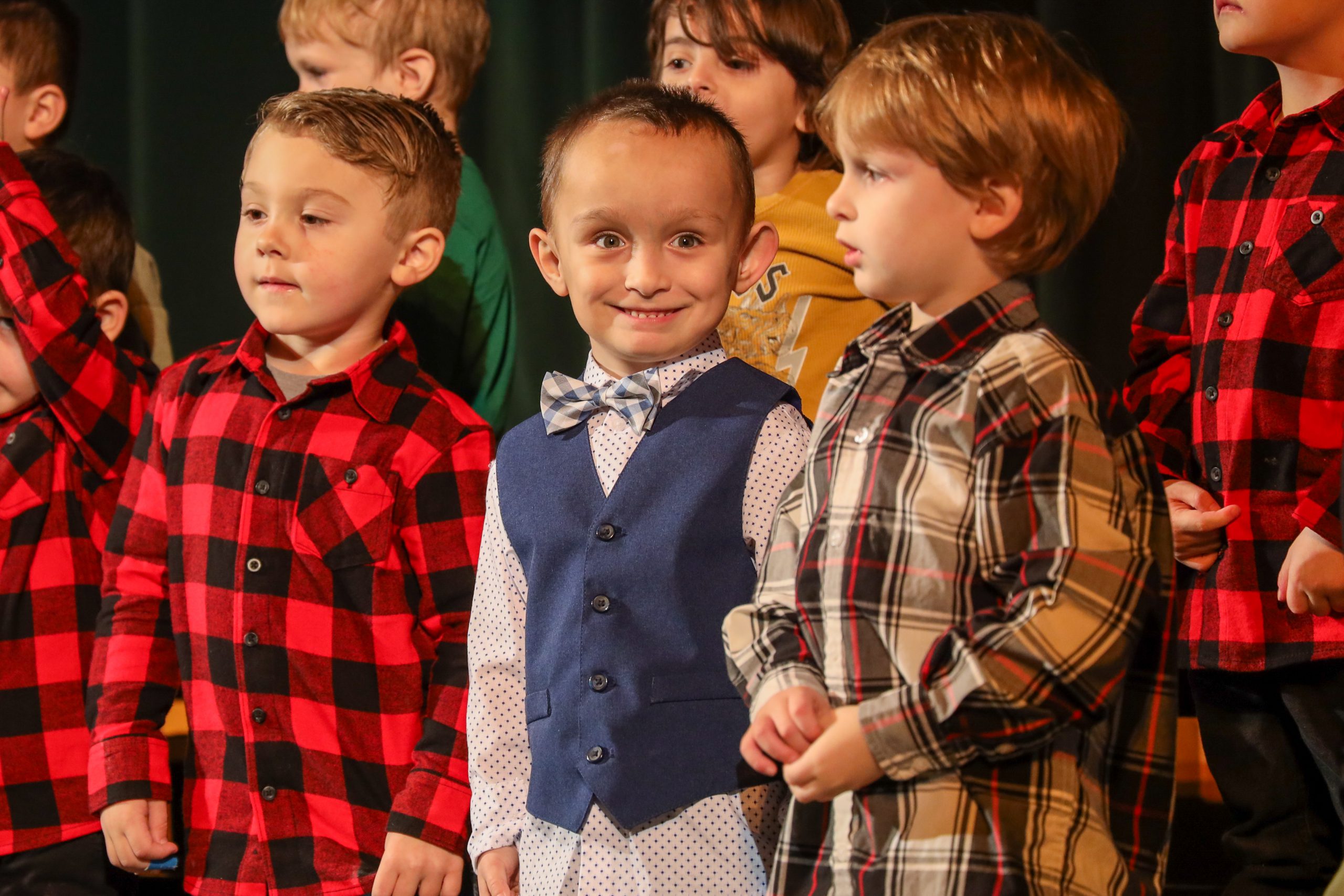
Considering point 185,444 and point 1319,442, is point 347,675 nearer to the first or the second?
point 185,444

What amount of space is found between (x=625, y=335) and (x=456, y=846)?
25.4 inches

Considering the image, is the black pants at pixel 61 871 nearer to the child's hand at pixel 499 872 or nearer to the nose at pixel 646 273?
the child's hand at pixel 499 872

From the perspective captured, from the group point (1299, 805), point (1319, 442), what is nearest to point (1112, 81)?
point (1319, 442)

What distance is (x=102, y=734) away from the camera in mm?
1681

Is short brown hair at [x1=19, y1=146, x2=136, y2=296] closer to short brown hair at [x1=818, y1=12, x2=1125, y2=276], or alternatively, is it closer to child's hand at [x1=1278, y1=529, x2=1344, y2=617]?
short brown hair at [x1=818, y1=12, x2=1125, y2=276]

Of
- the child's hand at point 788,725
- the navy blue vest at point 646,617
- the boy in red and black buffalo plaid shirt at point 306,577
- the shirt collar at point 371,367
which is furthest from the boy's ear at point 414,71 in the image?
the child's hand at point 788,725

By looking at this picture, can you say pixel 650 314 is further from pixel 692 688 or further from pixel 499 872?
pixel 499 872

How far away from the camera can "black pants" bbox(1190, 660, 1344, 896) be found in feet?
5.28

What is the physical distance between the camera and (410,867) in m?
1.52

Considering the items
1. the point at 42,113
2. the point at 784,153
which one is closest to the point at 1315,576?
the point at 784,153

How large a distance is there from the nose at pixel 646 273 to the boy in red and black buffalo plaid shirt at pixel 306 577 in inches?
14.7

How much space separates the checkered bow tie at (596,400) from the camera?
1.40m

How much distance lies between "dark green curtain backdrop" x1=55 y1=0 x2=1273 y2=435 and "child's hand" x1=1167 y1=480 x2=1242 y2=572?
108 cm

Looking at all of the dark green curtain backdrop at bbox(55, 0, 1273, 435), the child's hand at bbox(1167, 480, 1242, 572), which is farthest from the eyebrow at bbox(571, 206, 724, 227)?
the dark green curtain backdrop at bbox(55, 0, 1273, 435)
